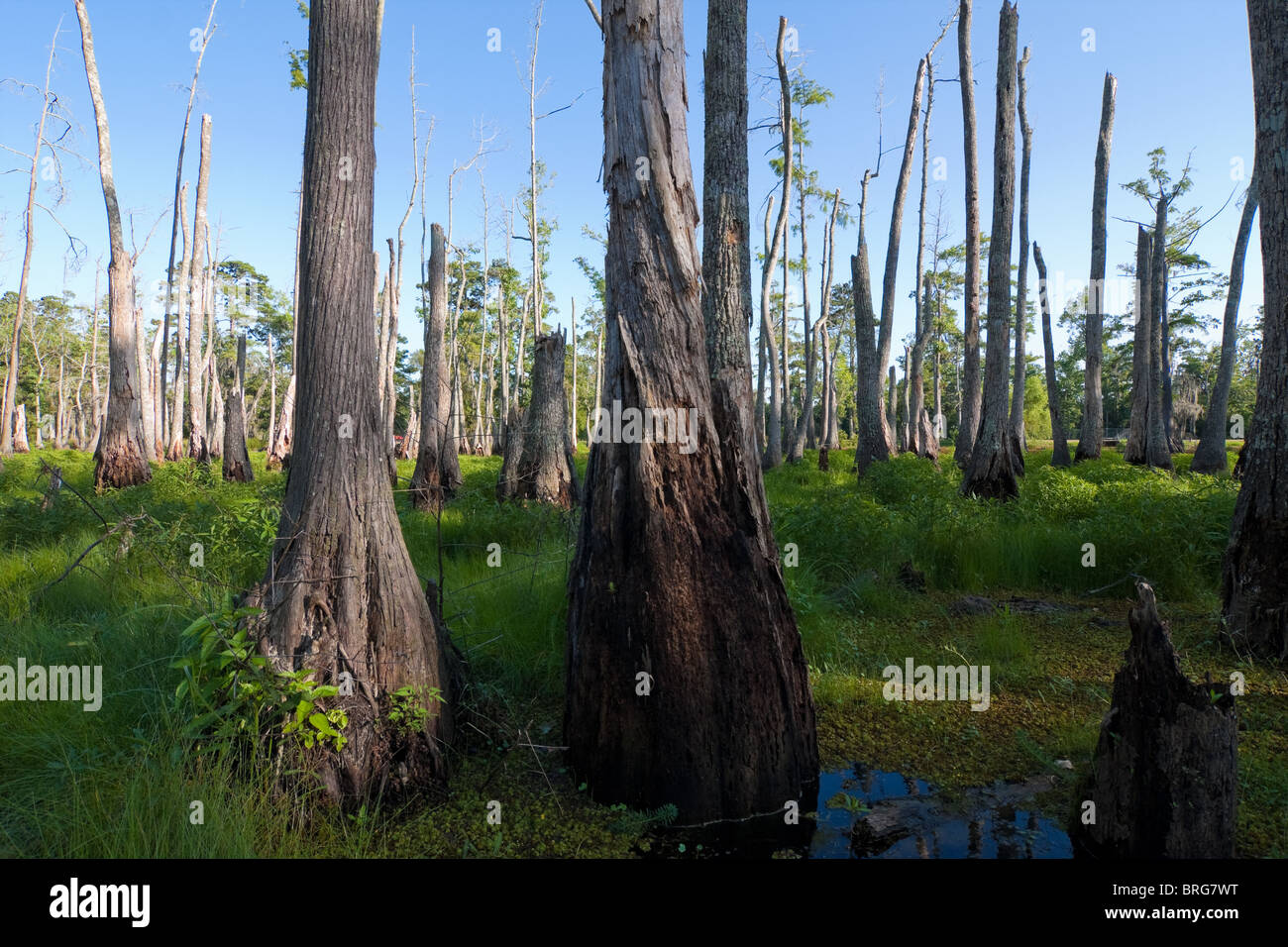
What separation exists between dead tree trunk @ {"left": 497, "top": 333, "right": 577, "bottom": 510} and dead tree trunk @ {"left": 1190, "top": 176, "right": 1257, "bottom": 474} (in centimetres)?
1371

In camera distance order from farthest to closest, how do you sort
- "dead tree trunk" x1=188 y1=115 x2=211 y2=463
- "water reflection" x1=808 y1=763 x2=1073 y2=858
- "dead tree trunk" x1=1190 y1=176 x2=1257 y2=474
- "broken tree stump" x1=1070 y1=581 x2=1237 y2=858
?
1. "dead tree trunk" x1=188 y1=115 x2=211 y2=463
2. "dead tree trunk" x1=1190 y1=176 x2=1257 y2=474
3. "water reflection" x1=808 y1=763 x2=1073 y2=858
4. "broken tree stump" x1=1070 y1=581 x2=1237 y2=858

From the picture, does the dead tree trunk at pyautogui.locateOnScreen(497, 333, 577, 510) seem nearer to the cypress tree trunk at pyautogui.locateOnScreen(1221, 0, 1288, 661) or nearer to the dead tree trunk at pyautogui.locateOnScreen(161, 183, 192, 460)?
the cypress tree trunk at pyautogui.locateOnScreen(1221, 0, 1288, 661)

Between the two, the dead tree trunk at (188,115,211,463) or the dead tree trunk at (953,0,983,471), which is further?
the dead tree trunk at (188,115,211,463)

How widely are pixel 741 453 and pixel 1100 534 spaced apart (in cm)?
540

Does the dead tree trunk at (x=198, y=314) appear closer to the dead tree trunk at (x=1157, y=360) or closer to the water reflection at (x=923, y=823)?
the water reflection at (x=923, y=823)

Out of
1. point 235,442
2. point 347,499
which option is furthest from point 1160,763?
point 235,442

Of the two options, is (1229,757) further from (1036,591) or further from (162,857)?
(1036,591)

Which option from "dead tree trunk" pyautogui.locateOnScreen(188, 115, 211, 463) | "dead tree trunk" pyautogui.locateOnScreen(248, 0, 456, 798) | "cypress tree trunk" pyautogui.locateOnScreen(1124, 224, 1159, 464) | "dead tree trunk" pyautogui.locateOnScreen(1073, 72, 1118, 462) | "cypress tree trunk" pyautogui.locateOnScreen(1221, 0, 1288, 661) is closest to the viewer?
"dead tree trunk" pyautogui.locateOnScreen(248, 0, 456, 798)

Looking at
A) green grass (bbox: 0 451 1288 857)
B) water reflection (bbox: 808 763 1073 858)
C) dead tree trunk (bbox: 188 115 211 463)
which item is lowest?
water reflection (bbox: 808 763 1073 858)

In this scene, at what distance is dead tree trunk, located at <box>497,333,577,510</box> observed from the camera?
10367 millimetres

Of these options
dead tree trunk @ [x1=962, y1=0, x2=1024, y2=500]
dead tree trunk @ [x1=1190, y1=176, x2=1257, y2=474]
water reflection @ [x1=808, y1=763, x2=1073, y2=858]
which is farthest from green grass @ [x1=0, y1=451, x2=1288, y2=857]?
dead tree trunk @ [x1=1190, y1=176, x2=1257, y2=474]

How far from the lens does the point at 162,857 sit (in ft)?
8.01

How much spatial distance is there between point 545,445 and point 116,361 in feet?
30.7

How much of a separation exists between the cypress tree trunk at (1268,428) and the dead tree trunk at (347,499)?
5.17m
